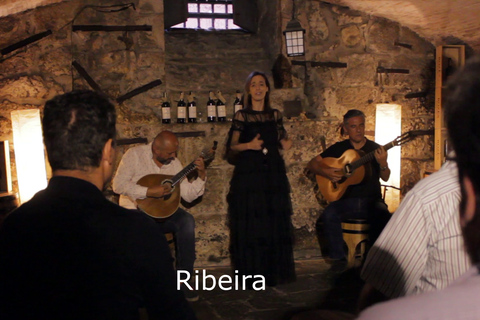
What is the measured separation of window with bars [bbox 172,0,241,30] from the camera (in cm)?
545

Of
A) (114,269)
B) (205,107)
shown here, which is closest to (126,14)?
(205,107)

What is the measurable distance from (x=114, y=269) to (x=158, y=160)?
9.33 feet

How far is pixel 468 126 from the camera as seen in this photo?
0.60 metres

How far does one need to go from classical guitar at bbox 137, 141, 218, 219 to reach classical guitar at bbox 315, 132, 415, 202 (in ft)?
4.15

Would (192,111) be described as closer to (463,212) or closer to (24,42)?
(24,42)

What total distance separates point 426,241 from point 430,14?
3.95m

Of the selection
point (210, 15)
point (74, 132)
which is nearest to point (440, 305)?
point (74, 132)

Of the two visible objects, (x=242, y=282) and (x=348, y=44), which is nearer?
(x=242, y=282)

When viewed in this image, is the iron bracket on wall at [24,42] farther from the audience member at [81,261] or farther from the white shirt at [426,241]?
the white shirt at [426,241]

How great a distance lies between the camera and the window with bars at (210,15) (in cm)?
545

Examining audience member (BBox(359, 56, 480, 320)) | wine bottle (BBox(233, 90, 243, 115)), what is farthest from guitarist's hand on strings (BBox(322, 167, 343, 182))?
audience member (BBox(359, 56, 480, 320))

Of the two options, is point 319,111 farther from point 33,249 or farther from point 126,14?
point 33,249

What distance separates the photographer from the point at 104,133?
1306 mm

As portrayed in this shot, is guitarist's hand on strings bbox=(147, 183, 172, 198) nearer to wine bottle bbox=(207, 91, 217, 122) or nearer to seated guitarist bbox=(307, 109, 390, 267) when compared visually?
wine bottle bbox=(207, 91, 217, 122)
